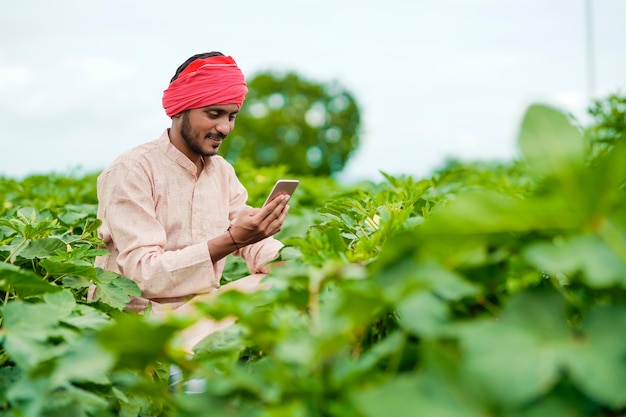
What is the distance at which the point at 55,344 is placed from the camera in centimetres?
189

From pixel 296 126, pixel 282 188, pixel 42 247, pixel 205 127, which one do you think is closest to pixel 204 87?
pixel 205 127

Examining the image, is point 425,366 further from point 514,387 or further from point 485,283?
point 485,283

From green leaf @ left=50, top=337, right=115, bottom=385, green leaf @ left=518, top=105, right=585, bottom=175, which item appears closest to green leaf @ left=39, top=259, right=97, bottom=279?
green leaf @ left=50, top=337, right=115, bottom=385

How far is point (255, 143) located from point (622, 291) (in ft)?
160

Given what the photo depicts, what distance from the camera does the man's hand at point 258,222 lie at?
2.96 meters

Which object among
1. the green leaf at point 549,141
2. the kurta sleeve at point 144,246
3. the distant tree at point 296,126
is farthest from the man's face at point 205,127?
the distant tree at point 296,126

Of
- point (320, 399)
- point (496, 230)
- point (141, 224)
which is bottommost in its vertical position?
point (141, 224)

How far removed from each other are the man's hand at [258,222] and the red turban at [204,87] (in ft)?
2.08

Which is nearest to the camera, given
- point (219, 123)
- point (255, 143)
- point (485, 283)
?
point (485, 283)

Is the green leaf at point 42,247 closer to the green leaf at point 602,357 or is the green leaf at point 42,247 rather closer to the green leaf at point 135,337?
the green leaf at point 135,337

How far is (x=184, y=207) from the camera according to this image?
3.42m

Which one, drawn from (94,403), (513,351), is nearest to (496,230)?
(513,351)

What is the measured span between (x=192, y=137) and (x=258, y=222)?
0.68 metres

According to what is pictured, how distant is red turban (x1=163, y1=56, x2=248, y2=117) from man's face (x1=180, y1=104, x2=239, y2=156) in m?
0.03
